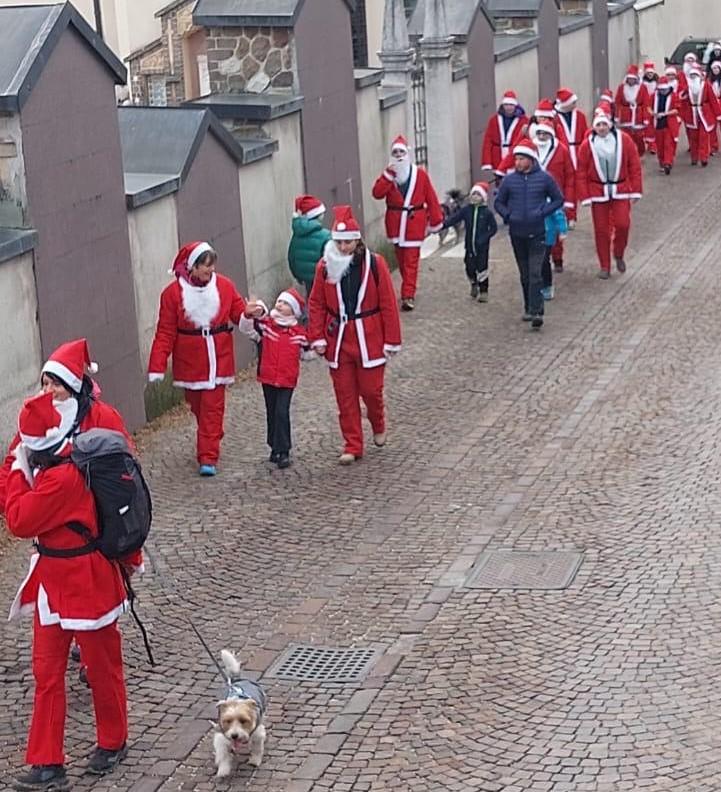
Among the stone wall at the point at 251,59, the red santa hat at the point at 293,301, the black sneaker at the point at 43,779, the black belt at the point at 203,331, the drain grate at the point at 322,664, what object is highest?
the stone wall at the point at 251,59

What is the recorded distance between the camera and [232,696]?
7738 mm

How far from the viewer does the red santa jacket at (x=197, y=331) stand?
12305 millimetres

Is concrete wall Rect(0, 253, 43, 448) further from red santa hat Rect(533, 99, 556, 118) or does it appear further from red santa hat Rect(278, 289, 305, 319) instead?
red santa hat Rect(533, 99, 556, 118)

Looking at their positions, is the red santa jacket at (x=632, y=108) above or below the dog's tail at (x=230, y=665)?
above

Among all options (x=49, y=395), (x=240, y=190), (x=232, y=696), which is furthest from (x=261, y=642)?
(x=240, y=190)

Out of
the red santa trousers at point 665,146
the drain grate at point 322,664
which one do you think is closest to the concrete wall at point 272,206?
the drain grate at point 322,664

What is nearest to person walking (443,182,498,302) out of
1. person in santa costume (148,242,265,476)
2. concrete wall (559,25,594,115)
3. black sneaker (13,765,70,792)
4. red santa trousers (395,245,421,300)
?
red santa trousers (395,245,421,300)

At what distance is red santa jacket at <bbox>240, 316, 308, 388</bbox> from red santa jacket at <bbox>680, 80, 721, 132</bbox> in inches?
687

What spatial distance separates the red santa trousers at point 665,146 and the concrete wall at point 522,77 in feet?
6.87

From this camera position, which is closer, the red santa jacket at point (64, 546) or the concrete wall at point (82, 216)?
the red santa jacket at point (64, 546)

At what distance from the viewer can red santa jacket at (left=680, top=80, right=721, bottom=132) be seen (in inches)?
1123

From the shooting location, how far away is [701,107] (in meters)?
28.5

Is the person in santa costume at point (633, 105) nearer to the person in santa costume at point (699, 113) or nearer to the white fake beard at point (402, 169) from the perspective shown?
the person in santa costume at point (699, 113)

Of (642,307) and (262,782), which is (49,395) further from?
(642,307)
